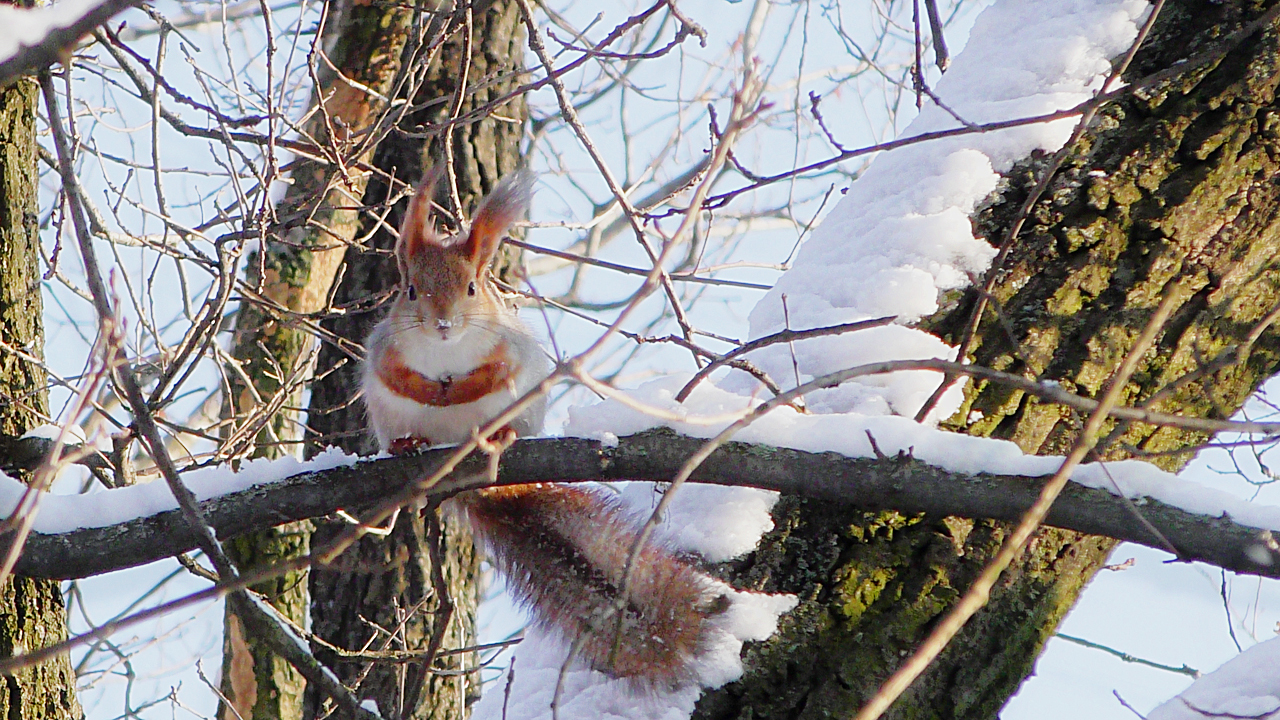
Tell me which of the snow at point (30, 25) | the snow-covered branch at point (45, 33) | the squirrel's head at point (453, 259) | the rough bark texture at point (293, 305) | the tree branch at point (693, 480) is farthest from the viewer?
the rough bark texture at point (293, 305)

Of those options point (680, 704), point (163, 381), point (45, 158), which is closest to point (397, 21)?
point (45, 158)

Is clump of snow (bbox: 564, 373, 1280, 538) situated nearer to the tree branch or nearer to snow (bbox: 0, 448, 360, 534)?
the tree branch

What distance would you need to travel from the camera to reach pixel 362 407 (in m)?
3.98

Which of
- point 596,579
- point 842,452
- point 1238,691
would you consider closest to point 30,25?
point 842,452

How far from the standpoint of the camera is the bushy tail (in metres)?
1.91

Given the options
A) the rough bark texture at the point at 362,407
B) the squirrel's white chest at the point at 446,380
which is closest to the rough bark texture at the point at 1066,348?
the squirrel's white chest at the point at 446,380

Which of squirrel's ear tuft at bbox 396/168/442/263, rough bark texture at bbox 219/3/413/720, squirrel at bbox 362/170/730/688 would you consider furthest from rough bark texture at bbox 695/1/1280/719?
rough bark texture at bbox 219/3/413/720

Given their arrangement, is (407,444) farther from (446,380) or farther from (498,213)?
(498,213)

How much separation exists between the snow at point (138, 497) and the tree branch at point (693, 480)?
0.02 m

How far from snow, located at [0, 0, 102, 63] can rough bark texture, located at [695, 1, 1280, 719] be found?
4.37 feet

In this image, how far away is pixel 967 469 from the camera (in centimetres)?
170

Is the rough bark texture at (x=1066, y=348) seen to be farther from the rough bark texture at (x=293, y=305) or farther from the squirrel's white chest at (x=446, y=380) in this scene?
the rough bark texture at (x=293, y=305)

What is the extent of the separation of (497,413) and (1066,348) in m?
1.12

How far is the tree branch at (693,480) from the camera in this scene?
1572mm
